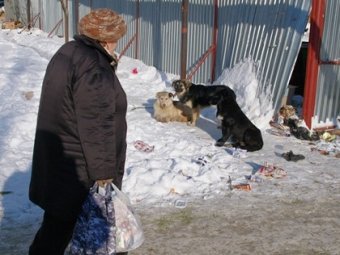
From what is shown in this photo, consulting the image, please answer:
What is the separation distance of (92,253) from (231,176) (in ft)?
11.1

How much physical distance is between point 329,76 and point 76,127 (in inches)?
268

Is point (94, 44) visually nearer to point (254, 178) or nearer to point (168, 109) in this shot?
point (254, 178)

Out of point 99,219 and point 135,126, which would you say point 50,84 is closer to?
point 99,219

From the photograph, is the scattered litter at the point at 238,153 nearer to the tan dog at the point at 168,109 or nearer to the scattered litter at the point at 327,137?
the scattered litter at the point at 327,137

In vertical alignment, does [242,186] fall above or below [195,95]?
below

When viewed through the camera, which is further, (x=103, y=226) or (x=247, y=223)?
(x=247, y=223)

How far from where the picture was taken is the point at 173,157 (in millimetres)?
6867

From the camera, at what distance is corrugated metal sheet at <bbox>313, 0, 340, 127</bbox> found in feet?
28.2

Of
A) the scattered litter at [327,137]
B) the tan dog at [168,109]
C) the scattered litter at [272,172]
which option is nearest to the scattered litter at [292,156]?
the scattered litter at [272,172]

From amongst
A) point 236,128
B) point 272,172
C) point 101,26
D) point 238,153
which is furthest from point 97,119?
point 236,128

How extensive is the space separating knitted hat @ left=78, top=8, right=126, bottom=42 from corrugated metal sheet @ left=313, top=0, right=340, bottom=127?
6.29m

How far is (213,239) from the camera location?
4527 mm

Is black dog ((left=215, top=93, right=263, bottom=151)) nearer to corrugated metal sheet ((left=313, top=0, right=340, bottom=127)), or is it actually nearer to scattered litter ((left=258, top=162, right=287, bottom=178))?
scattered litter ((left=258, top=162, right=287, bottom=178))

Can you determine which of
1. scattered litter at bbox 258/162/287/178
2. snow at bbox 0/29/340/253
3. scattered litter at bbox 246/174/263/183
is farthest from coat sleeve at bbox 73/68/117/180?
scattered litter at bbox 258/162/287/178
